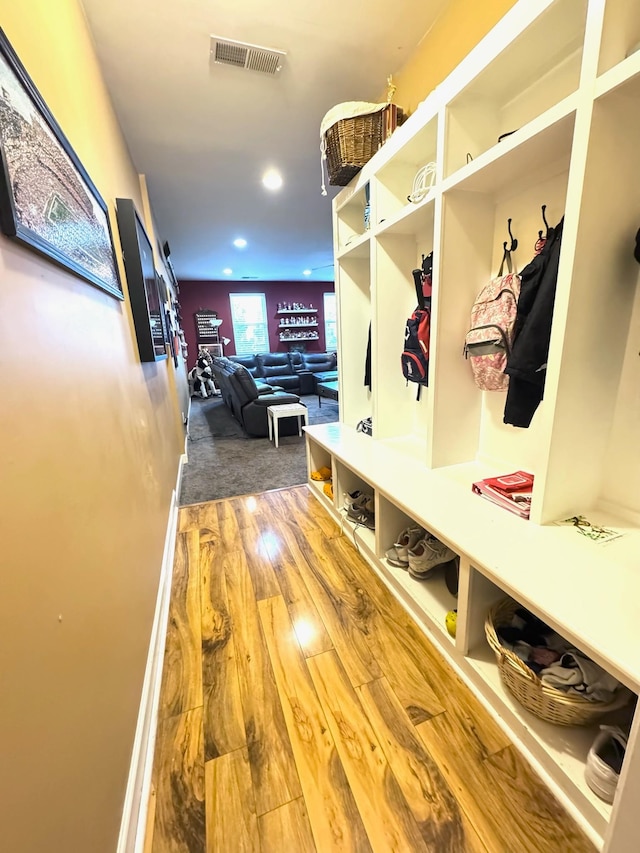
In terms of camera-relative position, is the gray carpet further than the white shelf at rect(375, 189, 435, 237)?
Yes

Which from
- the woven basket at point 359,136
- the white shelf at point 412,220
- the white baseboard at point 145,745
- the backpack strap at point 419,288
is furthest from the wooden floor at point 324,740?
the woven basket at point 359,136

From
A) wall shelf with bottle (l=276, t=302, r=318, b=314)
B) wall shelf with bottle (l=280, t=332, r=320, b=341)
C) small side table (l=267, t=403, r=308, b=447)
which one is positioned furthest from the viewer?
wall shelf with bottle (l=280, t=332, r=320, b=341)

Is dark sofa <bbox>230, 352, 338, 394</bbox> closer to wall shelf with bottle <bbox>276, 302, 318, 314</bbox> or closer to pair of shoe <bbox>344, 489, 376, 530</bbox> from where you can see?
wall shelf with bottle <bbox>276, 302, 318, 314</bbox>

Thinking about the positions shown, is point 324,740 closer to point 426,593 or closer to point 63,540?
point 426,593

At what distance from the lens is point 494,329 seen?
54.9 inches

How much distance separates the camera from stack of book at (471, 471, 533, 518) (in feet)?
4.28

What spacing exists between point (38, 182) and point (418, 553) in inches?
72.4

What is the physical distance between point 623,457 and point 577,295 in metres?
0.63

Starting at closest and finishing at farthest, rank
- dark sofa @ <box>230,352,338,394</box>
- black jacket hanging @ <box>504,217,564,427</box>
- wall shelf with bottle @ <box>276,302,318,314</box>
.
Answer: black jacket hanging @ <box>504,217,564,427</box>
dark sofa @ <box>230,352,338,394</box>
wall shelf with bottle @ <box>276,302,318,314</box>

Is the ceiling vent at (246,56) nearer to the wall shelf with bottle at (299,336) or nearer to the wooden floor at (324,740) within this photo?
the wooden floor at (324,740)

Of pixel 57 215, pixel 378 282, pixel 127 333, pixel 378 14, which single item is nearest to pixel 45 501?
pixel 57 215

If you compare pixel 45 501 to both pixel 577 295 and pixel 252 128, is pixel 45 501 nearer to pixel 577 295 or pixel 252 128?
pixel 577 295

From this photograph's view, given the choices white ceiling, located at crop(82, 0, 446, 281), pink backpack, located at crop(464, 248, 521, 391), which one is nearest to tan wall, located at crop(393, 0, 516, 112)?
white ceiling, located at crop(82, 0, 446, 281)

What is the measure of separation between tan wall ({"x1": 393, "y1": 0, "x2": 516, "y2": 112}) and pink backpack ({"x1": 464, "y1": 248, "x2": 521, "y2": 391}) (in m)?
0.93
